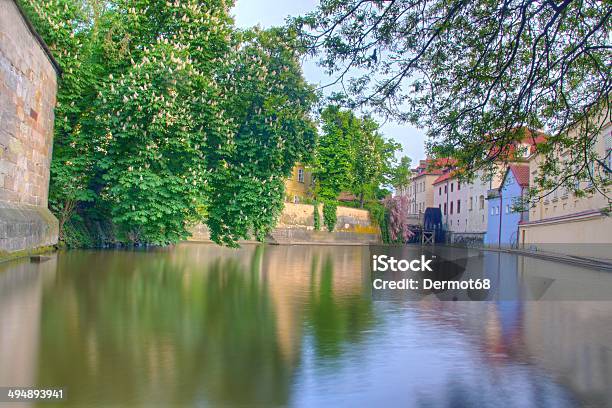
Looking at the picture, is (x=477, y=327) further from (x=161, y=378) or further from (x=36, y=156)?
(x=36, y=156)

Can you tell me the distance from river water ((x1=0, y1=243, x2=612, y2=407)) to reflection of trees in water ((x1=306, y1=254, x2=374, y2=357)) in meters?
0.02

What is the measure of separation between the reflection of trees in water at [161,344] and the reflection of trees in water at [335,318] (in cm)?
59

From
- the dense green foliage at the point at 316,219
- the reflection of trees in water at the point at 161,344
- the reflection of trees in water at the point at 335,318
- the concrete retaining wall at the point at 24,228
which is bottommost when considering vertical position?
the reflection of trees in water at the point at 161,344

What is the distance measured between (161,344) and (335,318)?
3.19 metres

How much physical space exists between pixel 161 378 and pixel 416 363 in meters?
2.48

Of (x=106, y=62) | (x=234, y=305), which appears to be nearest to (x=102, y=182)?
(x=106, y=62)

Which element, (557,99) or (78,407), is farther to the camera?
(557,99)

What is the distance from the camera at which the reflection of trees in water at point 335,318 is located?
7121 mm

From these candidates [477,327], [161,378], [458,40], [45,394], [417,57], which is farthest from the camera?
[458,40]

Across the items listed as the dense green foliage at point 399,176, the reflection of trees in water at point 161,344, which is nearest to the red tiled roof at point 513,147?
the reflection of trees in water at point 161,344

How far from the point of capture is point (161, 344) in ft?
22.0

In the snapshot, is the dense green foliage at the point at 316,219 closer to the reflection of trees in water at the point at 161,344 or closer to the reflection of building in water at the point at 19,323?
the reflection of building in water at the point at 19,323

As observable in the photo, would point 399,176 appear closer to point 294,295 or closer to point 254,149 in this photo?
point 254,149

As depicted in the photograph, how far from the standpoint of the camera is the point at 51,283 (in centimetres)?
1207
